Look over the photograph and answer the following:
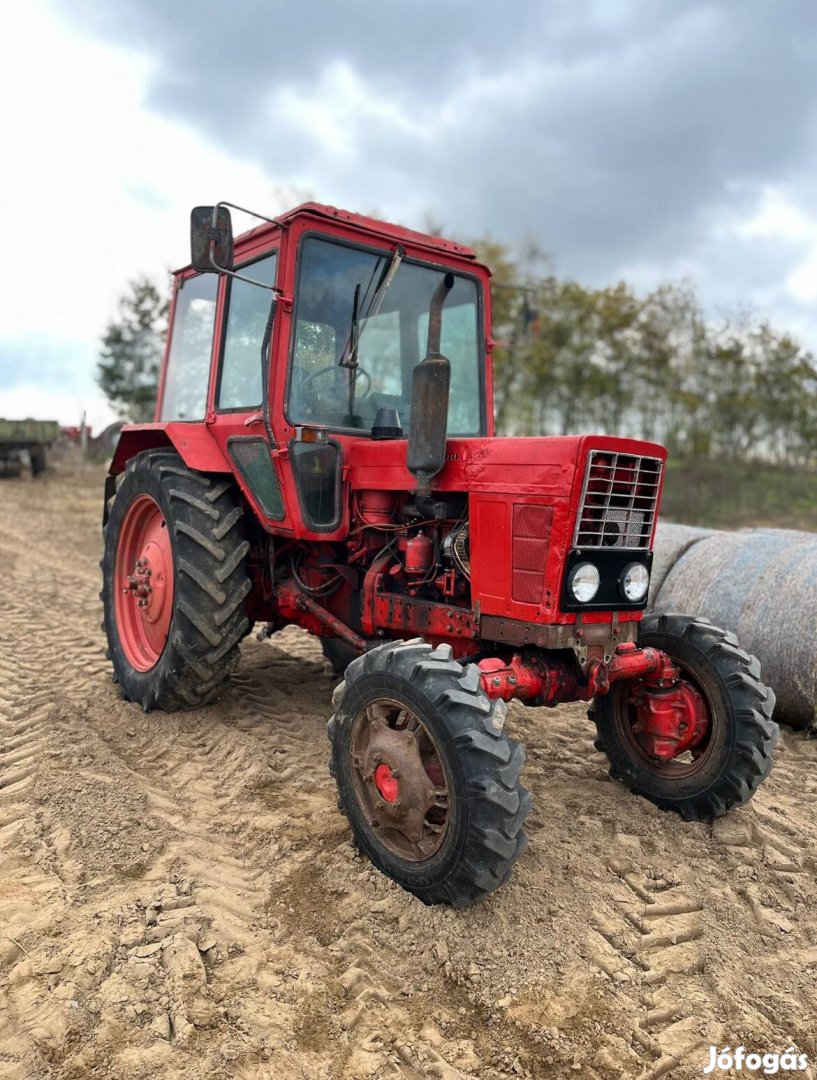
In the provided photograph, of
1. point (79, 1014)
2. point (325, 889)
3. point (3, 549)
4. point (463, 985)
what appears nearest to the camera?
point (79, 1014)

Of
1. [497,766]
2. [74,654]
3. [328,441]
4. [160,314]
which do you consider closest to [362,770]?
[497,766]

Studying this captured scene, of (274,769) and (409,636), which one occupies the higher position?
(409,636)

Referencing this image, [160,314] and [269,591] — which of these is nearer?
[269,591]

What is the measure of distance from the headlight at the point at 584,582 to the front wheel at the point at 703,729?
63 centimetres

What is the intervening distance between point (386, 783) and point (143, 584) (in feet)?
8.03

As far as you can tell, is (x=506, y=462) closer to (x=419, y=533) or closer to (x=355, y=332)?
(x=419, y=533)

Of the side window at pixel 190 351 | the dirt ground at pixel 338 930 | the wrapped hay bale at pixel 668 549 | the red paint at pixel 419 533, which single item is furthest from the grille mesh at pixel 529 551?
the wrapped hay bale at pixel 668 549

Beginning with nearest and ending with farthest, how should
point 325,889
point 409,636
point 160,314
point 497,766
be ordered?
point 497,766
point 325,889
point 409,636
point 160,314

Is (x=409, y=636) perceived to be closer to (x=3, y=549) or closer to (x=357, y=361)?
(x=357, y=361)

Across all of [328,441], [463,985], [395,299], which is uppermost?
[395,299]

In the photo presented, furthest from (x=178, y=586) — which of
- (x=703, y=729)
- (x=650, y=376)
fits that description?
(x=650, y=376)

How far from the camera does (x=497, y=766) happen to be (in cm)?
272

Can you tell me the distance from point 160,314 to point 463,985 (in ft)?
95.4

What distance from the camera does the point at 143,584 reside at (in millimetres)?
4891
